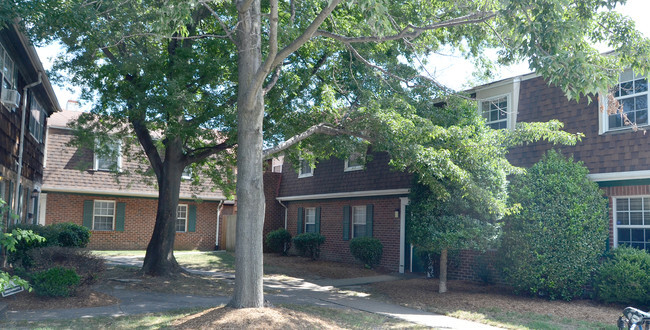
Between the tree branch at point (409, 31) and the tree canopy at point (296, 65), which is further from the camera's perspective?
the tree branch at point (409, 31)

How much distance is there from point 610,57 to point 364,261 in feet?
34.6

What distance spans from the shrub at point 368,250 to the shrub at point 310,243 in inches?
117

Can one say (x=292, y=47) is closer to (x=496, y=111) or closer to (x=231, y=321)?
(x=231, y=321)

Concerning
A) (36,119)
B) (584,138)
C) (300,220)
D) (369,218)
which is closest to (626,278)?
(584,138)

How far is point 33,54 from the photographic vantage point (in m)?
13.1

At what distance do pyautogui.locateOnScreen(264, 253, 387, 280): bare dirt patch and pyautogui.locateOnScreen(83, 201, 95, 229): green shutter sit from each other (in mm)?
8653

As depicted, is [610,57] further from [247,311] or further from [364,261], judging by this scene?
[364,261]

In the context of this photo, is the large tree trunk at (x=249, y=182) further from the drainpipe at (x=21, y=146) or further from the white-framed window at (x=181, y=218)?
the white-framed window at (x=181, y=218)

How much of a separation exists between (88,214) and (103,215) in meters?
0.68

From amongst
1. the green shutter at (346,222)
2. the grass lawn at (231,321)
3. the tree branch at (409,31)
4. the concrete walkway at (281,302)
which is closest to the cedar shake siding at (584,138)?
the tree branch at (409,31)

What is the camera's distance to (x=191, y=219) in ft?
86.1

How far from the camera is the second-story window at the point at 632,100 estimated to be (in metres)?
11.9

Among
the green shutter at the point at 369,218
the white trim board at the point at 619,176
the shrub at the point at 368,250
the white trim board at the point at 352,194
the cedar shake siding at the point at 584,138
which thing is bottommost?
the shrub at the point at 368,250

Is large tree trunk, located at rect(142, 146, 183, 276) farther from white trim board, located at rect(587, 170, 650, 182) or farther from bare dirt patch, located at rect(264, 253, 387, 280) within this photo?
white trim board, located at rect(587, 170, 650, 182)
